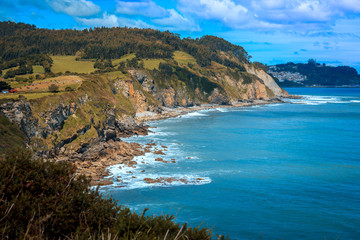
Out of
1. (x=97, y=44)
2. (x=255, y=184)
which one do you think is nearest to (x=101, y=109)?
(x=255, y=184)

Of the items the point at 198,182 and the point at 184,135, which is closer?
the point at 198,182

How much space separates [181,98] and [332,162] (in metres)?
71.4

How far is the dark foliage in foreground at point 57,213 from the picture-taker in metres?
10.1

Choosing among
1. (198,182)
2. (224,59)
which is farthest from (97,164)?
(224,59)

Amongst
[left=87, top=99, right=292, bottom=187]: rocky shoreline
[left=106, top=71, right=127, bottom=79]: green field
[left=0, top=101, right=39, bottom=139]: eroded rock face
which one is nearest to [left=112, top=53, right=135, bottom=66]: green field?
[left=106, top=71, right=127, bottom=79]: green field

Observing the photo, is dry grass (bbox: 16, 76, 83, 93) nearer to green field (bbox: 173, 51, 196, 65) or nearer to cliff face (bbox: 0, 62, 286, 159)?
cliff face (bbox: 0, 62, 286, 159)

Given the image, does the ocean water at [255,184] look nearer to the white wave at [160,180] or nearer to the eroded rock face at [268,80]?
the white wave at [160,180]

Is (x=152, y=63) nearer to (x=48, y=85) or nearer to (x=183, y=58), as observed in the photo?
(x=183, y=58)

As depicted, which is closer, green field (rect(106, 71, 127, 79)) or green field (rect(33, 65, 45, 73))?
green field (rect(106, 71, 127, 79))

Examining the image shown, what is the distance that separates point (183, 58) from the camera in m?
141

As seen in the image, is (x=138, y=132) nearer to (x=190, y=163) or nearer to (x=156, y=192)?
(x=190, y=163)

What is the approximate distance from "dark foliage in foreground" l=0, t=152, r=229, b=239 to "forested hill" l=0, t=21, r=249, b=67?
108m

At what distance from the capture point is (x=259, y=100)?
144m

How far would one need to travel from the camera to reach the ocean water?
82.8 feet
